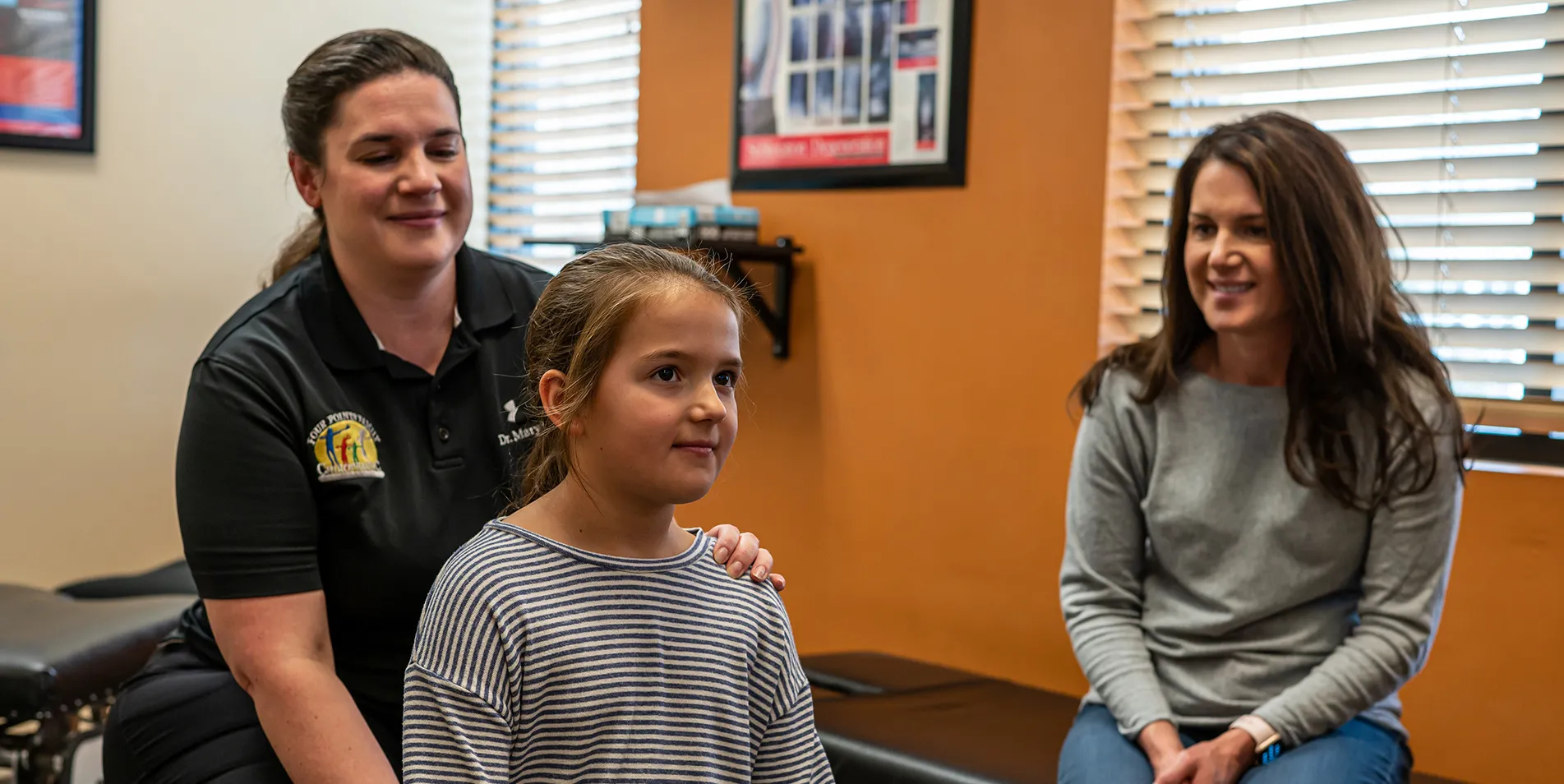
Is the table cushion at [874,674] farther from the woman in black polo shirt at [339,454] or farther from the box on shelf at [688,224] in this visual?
the woman in black polo shirt at [339,454]

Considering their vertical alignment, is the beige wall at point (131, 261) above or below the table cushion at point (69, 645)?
above

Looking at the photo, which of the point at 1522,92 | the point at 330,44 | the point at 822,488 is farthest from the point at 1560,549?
the point at 330,44

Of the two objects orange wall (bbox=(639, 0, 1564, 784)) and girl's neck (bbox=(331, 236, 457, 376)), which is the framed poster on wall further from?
girl's neck (bbox=(331, 236, 457, 376))

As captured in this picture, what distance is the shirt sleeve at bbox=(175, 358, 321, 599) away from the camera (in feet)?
4.71

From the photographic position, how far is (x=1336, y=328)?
73.0 inches

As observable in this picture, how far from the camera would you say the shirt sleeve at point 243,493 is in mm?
1436

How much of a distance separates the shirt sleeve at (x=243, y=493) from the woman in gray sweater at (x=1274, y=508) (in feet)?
3.39

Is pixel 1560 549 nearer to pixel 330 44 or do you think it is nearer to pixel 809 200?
pixel 809 200

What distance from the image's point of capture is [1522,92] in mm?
2172

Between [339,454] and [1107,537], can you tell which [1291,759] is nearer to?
[1107,537]

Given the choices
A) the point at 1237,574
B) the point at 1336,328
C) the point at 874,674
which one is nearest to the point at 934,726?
the point at 874,674

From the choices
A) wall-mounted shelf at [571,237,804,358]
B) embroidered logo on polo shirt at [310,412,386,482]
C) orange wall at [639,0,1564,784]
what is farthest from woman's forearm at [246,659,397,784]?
wall-mounted shelf at [571,237,804,358]

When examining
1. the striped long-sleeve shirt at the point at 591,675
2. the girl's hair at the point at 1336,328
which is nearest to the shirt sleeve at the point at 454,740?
the striped long-sleeve shirt at the point at 591,675

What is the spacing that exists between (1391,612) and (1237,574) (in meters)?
0.20
